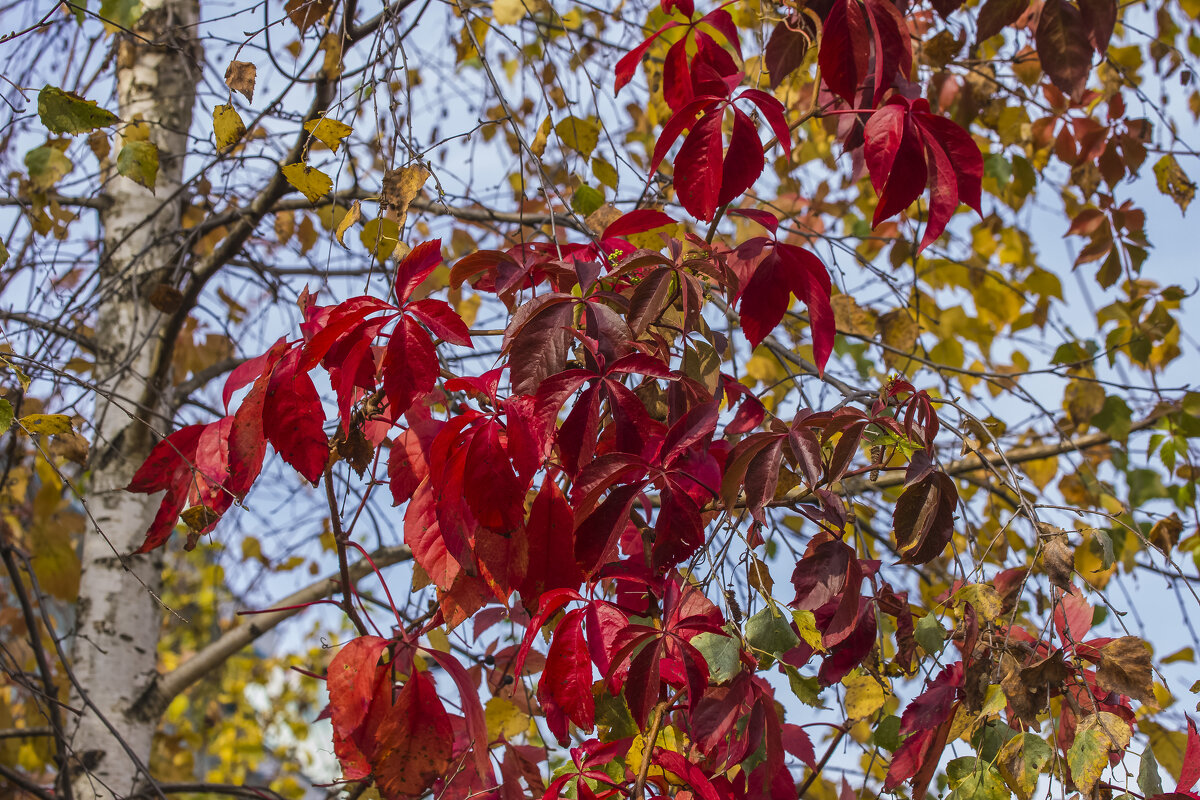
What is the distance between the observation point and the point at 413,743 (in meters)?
0.82

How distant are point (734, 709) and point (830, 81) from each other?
2.01 ft

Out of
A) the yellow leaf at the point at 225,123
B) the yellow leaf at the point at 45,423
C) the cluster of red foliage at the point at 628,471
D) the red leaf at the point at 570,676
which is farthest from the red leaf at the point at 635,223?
the yellow leaf at the point at 45,423

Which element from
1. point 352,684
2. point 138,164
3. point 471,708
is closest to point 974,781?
point 471,708

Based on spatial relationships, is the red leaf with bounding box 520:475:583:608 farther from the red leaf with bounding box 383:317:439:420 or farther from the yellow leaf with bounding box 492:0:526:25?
the yellow leaf with bounding box 492:0:526:25

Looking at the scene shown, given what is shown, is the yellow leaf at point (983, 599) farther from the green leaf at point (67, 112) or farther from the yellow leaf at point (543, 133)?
the green leaf at point (67, 112)

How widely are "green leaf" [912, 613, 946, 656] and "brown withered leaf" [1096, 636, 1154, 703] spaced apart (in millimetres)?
125

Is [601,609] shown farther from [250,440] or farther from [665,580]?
[250,440]

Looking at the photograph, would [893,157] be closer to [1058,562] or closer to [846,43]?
[846,43]

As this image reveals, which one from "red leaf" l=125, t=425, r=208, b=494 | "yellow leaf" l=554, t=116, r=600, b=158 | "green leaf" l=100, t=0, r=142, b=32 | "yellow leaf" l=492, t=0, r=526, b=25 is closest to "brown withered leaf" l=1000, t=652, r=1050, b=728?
"red leaf" l=125, t=425, r=208, b=494

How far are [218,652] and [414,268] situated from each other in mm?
1130

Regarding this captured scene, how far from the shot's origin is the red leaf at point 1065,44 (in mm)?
1185

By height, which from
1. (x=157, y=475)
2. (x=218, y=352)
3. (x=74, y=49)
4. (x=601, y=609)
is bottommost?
(x=601, y=609)

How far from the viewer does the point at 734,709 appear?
72cm

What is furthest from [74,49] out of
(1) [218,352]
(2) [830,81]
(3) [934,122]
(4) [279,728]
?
(4) [279,728]
